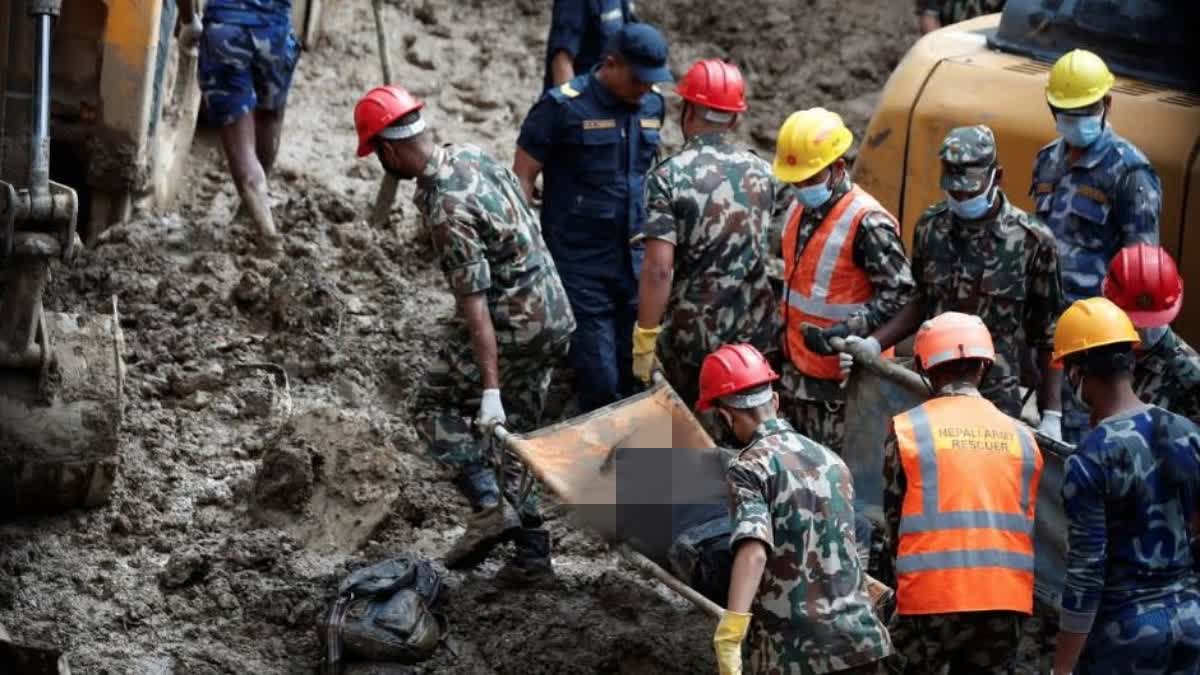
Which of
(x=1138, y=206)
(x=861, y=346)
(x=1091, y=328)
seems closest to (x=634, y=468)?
(x=861, y=346)

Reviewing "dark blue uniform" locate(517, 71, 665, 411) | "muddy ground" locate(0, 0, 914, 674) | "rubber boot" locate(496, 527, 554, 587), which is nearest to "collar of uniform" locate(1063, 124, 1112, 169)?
"dark blue uniform" locate(517, 71, 665, 411)

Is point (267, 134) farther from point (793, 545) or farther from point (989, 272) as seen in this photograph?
point (793, 545)

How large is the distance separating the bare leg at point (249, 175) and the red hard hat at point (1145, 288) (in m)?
4.40

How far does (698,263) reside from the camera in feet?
28.0

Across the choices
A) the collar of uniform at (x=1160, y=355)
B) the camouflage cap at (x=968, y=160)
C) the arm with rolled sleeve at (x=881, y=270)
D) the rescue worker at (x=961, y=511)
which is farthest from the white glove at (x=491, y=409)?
the collar of uniform at (x=1160, y=355)

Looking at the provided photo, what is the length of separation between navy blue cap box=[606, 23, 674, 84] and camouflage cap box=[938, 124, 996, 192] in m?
1.53

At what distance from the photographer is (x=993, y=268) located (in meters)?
7.76

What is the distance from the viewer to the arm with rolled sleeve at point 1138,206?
8.04 m

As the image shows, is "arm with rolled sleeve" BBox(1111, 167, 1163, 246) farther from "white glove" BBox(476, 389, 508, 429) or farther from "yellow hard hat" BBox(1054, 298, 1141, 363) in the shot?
"white glove" BBox(476, 389, 508, 429)

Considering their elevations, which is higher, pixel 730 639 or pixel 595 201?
pixel 595 201

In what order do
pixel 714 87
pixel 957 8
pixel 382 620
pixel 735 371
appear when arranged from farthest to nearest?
pixel 957 8 → pixel 714 87 → pixel 382 620 → pixel 735 371

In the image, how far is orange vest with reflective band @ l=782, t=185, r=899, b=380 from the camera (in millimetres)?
8000

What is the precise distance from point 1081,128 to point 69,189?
374 centimetres

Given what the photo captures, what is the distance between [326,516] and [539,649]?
3.77 feet
